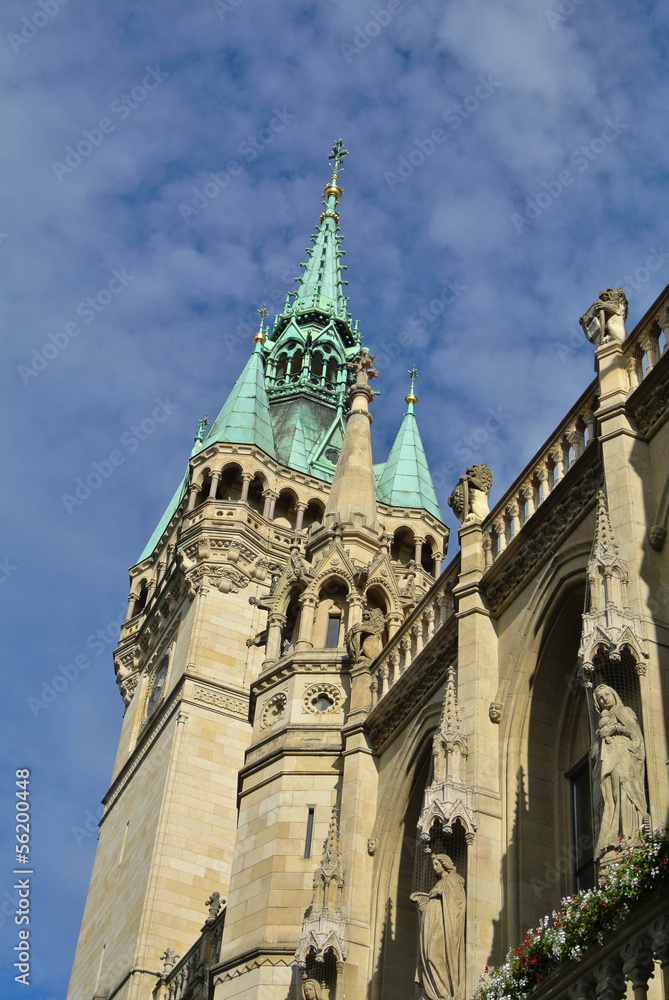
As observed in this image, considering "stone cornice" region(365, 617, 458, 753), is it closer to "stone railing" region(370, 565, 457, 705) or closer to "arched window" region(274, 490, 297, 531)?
"stone railing" region(370, 565, 457, 705)

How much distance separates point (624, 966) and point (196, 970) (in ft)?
67.4

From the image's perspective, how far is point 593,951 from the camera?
1257 centimetres

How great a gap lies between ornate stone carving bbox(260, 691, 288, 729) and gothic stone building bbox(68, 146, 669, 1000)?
73mm

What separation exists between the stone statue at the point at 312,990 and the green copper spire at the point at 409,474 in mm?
32026

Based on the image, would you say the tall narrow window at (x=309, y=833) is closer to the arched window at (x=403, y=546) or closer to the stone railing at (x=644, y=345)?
the stone railing at (x=644, y=345)

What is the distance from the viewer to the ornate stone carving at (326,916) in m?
20.6

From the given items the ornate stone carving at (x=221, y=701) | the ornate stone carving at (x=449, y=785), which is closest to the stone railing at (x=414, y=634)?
the ornate stone carving at (x=449, y=785)

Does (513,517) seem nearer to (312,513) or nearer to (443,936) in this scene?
(443,936)

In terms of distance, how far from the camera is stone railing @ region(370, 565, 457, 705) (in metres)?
22.6

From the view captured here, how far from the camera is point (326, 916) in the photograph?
68.4ft

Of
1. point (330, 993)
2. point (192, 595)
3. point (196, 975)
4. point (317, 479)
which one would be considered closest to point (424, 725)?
point (330, 993)

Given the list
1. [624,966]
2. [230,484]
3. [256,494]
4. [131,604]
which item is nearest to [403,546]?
[256,494]

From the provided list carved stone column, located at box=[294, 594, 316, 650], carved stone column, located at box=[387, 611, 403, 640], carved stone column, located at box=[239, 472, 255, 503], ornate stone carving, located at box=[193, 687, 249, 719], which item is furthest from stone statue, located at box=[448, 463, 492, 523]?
carved stone column, located at box=[239, 472, 255, 503]

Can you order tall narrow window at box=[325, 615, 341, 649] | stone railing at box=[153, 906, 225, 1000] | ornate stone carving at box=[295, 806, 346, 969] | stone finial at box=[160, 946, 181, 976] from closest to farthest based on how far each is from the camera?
ornate stone carving at box=[295, 806, 346, 969], tall narrow window at box=[325, 615, 341, 649], stone railing at box=[153, 906, 225, 1000], stone finial at box=[160, 946, 181, 976]
